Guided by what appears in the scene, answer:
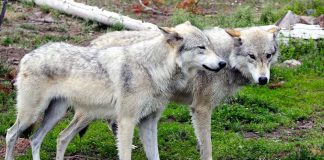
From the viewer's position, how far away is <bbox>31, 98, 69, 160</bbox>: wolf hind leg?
7641mm

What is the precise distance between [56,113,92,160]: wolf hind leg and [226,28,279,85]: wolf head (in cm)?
180

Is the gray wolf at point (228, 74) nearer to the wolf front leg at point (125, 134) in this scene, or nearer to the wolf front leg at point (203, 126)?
the wolf front leg at point (203, 126)

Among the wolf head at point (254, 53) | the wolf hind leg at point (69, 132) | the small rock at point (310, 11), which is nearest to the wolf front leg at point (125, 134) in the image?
the wolf hind leg at point (69, 132)

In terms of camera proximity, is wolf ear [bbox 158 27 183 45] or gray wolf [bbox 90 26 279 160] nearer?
wolf ear [bbox 158 27 183 45]

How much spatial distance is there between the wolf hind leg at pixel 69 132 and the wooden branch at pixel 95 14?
4.76 metres

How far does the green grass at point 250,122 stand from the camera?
8.30 meters

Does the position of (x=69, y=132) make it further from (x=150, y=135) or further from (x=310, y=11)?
(x=310, y=11)

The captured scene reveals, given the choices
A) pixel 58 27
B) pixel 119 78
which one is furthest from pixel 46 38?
pixel 119 78

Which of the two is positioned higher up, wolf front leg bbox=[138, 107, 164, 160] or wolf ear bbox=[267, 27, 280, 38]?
wolf ear bbox=[267, 27, 280, 38]

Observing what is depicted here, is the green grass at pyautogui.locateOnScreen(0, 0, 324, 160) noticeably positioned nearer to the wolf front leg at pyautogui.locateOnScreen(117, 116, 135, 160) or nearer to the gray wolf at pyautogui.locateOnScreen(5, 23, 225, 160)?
the gray wolf at pyautogui.locateOnScreen(5, 23, 225, 160)

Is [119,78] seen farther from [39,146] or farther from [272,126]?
[272,126]

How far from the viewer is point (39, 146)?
7.73 meters

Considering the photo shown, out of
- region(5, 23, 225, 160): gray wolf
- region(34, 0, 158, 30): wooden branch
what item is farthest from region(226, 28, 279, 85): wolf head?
region(34, 0, 158, 30): wooden branch

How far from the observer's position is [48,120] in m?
7.74
